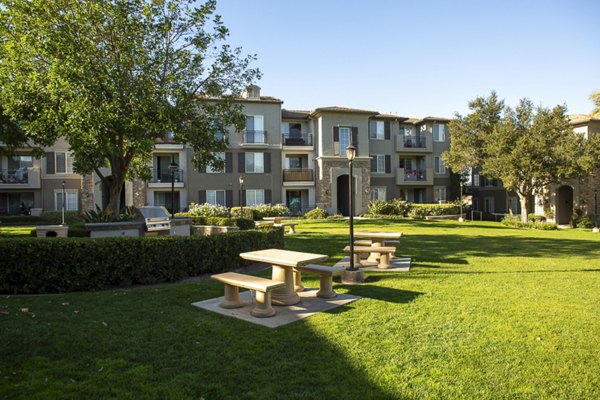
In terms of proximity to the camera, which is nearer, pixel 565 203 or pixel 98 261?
pixel 98 261

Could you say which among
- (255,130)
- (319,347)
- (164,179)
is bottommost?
(319,347)

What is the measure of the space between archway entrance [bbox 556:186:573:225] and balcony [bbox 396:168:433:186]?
33.1 feet

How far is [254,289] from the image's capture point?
19.1 ft

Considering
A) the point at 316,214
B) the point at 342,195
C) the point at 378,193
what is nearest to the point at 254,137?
the point at 316,214

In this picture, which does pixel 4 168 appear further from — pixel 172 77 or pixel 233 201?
pixel 172 77

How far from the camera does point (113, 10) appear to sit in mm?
12711

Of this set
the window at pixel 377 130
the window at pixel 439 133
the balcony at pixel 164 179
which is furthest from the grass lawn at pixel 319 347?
the window at pixel 439 133

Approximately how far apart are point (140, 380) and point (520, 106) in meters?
31.5

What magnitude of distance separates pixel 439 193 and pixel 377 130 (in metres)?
8.75

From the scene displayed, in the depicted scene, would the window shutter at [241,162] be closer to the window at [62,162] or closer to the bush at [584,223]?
the window at [62,162]

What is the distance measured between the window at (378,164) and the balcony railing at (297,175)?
6.29 metres

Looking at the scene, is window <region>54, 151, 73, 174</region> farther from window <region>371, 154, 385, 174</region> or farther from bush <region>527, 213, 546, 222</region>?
bush <region>527, 213, 546, 222</region>

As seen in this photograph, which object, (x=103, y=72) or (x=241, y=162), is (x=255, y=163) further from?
(x=103, y=72)

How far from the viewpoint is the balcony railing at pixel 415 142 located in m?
36.7
